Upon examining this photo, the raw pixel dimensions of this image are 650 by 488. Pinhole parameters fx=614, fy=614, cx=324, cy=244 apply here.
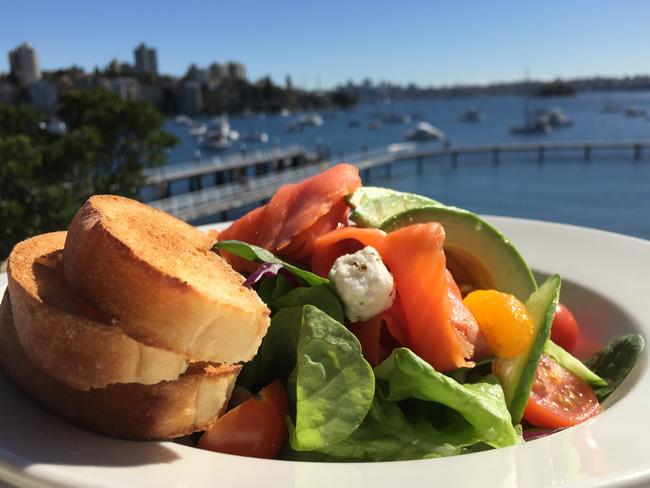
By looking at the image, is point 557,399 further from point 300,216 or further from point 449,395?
point 300,216

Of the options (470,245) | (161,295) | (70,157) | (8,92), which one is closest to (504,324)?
(470,245)

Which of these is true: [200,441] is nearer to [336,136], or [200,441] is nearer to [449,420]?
[449,420]

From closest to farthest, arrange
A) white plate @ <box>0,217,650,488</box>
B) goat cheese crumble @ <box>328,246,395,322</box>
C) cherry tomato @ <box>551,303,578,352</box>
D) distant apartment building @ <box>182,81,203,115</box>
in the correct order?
white plate @ <box>0,217,650,488</box>, goat cheese crumble @ <box>328,246,395,322</box>, cherry tomato @ <box>551,303,578,352</box>, distant apartment building @ <box>182,81,203,115</box>

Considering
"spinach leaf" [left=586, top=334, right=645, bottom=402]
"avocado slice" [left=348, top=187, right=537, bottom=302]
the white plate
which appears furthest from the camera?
"avocado slice" [left=348, top=187, right=537, bottom=302]

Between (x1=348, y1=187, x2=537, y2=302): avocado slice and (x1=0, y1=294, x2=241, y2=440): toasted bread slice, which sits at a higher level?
(x1=348, y1=187, x2=537, y2=302): avocado slice

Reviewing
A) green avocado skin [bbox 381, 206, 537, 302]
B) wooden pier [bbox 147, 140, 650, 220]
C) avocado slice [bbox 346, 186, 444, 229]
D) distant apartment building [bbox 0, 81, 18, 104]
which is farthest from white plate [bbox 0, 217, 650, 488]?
distant apartment building [bbox 0, 81, 18, 104]

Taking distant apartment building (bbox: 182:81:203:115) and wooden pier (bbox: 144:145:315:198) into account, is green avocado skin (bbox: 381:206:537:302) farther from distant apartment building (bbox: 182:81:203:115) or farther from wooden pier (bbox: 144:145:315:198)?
distant apartment building (bbox: 182:81:203:115)

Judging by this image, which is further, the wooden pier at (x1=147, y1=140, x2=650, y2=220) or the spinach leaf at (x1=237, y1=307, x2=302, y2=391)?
the wooden pier at (x1=147, y1=140, x2=650, y2=220)

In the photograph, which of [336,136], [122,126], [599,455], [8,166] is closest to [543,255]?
[599,455]
